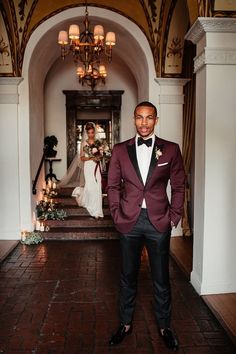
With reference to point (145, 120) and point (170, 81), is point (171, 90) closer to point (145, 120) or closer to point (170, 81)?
point (170, 81)

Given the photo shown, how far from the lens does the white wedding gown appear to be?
26.1 ft

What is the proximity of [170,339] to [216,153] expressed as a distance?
206cm

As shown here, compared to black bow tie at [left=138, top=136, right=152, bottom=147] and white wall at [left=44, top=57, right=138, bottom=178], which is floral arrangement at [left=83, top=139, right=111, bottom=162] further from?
black bow tie at [left=138, top=136, right=152, bottom=147]

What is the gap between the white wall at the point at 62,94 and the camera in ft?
35.7

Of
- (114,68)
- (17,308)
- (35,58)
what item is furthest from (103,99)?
(17,308)

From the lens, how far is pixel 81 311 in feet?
13.2

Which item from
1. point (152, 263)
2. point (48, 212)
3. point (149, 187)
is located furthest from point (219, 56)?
point (48, 212)

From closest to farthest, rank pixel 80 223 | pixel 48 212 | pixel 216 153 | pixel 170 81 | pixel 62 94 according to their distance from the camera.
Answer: pixel 216 153
pixel 170 81
pixel 80 223
pixel 48 212
pixel 62 94

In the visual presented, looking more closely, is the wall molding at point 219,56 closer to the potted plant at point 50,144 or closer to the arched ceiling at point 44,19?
the arched ceiling at point 44,19

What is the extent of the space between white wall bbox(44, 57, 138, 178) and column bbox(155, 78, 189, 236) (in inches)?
154

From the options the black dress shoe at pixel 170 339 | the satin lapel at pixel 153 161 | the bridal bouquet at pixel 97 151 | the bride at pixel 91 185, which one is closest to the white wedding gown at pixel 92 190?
the bride at pixel 91 185

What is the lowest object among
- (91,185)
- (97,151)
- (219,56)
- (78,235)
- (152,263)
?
(78,235)

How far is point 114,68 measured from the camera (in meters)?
10.9

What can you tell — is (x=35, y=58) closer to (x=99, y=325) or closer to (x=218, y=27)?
(x=218, y=27)
